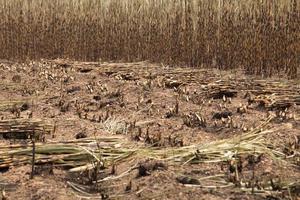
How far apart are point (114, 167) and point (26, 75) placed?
165 inches

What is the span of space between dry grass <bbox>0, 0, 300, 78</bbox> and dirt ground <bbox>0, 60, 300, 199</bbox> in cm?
54

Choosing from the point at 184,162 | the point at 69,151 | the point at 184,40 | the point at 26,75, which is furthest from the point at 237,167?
the point at 184,40

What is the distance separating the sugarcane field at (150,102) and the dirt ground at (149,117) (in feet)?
0.03

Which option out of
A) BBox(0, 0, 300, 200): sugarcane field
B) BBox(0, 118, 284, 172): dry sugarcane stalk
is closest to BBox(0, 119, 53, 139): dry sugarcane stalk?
BBox(0, 0, 300, 200): sugarcane field

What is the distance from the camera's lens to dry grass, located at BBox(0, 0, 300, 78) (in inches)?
264

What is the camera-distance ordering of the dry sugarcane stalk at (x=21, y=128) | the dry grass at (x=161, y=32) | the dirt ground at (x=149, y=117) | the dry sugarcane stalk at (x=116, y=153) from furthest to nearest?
the dry grass at (x=161, y=32) → the dry sugarcane stalk at (x=21, y=128) → the dry sugarcane stalk at (x=116, y=153) → the dirt ground at (x=149, y=117)

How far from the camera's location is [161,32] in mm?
8125

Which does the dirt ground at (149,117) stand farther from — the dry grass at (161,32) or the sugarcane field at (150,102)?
the dry grass at (161,32)

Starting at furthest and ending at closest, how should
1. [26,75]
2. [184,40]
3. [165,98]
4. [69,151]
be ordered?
[184,40]
[26,75]
[165,98]
[69,151]

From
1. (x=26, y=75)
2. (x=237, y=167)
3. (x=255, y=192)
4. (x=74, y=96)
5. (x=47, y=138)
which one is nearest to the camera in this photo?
(x=255, y=192)

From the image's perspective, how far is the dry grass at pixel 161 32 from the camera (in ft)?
22.0

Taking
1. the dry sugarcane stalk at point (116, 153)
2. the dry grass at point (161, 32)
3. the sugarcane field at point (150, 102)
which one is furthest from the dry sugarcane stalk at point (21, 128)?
the dry grass at point (161, 32)

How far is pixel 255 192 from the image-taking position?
7.51 feet

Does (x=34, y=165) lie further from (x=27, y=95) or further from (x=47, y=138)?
(x=27, y=95)
